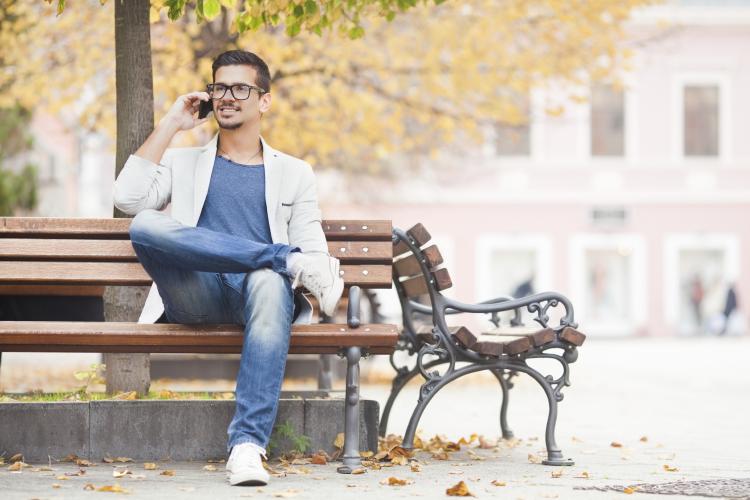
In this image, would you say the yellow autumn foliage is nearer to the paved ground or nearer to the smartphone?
the paved ground

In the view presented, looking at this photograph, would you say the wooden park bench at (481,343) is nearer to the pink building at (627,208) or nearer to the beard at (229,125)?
the beard at (229,125)

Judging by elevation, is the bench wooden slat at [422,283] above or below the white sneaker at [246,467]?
above

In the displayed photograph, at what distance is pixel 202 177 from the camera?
541 centimetres

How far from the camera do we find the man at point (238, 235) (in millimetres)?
4871

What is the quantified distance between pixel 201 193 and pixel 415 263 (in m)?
1.26

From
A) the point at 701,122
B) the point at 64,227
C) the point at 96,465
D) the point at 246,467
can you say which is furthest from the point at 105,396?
the point at 701,122

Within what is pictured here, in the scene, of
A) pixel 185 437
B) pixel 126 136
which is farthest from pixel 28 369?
pixel 185 437

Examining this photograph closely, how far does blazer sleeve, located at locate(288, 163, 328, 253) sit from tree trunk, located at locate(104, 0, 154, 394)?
55.1 inches

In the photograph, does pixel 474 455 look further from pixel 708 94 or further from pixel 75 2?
pixel 708 94

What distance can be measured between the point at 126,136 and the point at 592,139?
27.7 meters

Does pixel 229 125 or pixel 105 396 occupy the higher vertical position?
pixel 229 125

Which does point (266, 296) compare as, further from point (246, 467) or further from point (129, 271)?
point (129, 271)

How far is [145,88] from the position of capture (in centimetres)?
659

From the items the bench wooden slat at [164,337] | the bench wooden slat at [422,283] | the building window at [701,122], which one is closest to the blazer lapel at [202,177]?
the bench wooden slat at [164,337]
